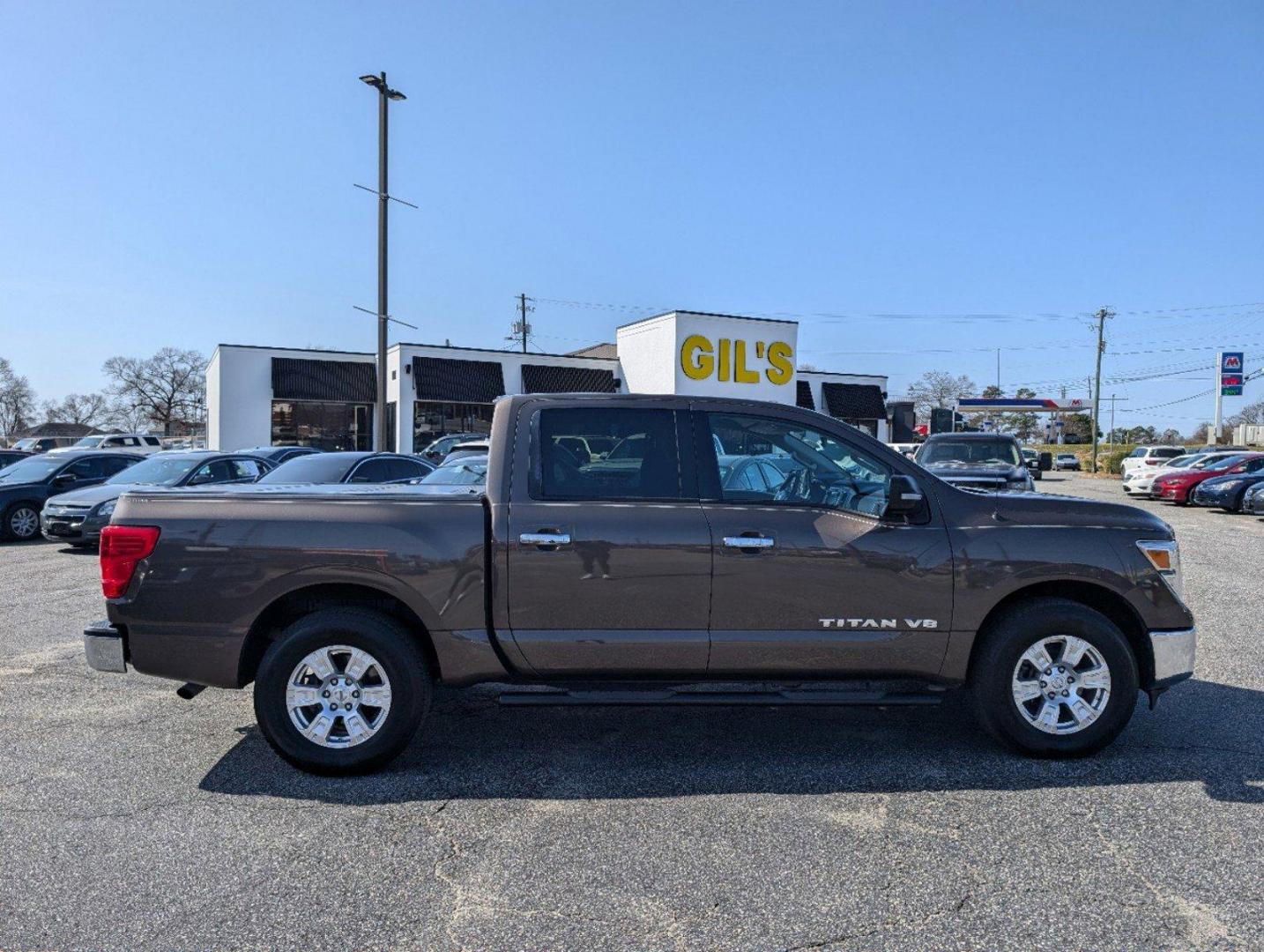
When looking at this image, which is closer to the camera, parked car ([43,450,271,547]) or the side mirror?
the side mirror

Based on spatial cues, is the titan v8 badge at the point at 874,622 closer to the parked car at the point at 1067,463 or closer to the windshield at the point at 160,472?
the windshield at the point at 160,472

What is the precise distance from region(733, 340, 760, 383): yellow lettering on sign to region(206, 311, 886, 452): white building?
0.03 m

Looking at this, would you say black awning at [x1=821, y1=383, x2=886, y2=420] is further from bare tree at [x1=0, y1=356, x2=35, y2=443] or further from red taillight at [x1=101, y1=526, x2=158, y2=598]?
bare tree at [x1=0, y1=356, x2=35, y2=443]

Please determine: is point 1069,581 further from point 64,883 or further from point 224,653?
point 64,883

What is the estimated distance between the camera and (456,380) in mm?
36125

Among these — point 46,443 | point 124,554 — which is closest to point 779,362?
point 124,554

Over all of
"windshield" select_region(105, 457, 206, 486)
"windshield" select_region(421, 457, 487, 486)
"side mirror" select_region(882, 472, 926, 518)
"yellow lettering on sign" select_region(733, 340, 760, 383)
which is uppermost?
"yellow lettering on sign" select_region(733, 340, 760, 383)

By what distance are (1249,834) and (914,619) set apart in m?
1.60

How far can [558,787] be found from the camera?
14.5 ft

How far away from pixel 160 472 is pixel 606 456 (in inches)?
474

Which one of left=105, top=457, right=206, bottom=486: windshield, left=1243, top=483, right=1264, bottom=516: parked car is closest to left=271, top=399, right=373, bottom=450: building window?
left=105, top=457, right=206, bottom=486: windshield

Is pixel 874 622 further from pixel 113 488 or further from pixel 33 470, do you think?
pixel 33 470

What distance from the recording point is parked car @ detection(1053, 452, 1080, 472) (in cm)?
6984

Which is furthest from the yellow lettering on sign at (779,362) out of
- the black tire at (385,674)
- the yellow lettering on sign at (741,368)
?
the black tire at (385,674)
